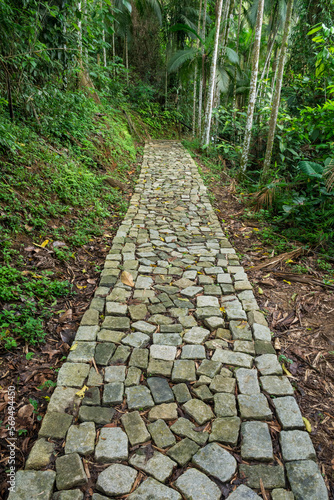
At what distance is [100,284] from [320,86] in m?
6.21

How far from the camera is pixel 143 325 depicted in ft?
9.69

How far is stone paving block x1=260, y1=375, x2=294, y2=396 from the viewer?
7.63 feet

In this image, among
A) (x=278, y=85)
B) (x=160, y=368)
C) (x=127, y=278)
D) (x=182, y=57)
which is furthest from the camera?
(x=182, y=57)

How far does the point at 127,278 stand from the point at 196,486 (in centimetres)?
224

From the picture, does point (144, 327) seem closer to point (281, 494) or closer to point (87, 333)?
point (87, 333)

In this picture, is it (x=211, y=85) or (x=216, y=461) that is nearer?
(x=216, y=461)

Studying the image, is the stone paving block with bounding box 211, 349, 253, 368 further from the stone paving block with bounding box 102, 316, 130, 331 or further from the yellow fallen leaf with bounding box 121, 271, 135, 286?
the yellow fallen leaf with bounding box 121, 271, 135, 286

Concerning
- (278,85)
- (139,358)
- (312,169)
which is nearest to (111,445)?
(139,358)

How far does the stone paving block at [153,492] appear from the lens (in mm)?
1680

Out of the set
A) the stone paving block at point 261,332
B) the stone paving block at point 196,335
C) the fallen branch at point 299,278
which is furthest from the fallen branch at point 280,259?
the stone paving block at point 196,335

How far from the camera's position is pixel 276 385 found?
2.38 metres

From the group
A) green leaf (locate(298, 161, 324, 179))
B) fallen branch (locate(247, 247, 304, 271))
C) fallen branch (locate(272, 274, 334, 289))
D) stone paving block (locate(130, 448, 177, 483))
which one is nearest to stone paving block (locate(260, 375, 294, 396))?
stone paving block (locate(130, 448, 177, 483))

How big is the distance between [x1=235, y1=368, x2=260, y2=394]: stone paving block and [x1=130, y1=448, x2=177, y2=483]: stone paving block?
0.74 metres

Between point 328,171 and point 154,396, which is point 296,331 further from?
point 328,171
